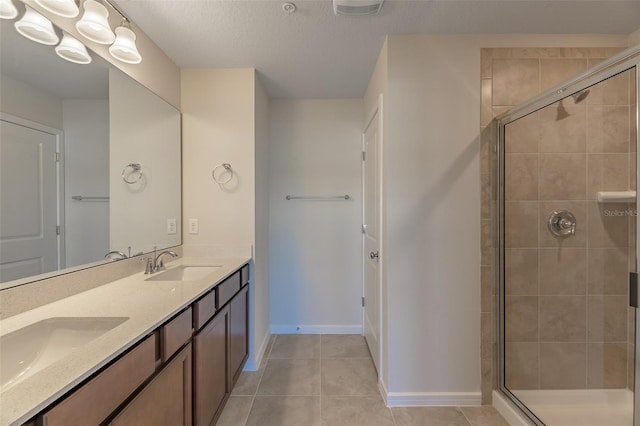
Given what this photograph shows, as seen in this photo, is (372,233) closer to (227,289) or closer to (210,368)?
(227,289)

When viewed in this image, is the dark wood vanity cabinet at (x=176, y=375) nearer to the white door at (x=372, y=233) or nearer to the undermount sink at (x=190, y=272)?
the undermount sink at (x=190, y=272)

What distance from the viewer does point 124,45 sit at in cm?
146

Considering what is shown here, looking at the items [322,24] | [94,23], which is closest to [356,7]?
[322,24]

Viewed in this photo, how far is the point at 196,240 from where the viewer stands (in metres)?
2.17

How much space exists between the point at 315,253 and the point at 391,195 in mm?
1260

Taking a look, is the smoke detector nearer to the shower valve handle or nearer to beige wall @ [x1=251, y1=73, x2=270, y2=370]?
beige wall @ [x1=251, y1=73, x2=270, y2=370]

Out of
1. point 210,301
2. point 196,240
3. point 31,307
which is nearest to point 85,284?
point 31,307

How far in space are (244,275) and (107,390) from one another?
4.15 ft

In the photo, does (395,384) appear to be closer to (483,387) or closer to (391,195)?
(483,387)

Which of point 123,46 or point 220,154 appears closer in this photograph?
point 123,46

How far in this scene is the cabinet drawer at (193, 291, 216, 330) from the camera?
1.28 meters

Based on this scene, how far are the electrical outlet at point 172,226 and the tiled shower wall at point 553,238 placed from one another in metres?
2.20

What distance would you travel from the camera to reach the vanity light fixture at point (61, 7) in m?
1.15

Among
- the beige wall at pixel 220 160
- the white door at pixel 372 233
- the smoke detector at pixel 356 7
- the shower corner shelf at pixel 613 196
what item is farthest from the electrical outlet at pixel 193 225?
the shower corner shelf at pixel 613 196
